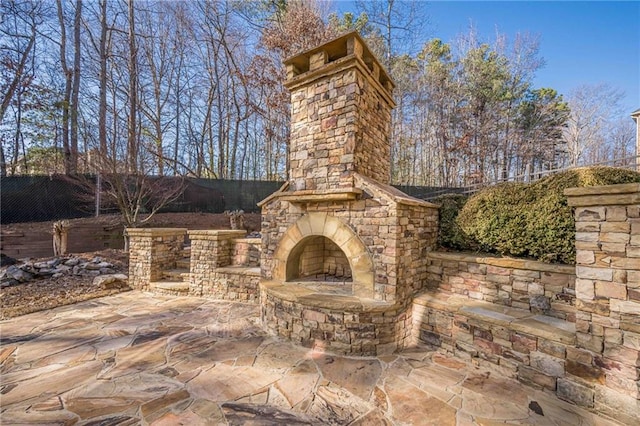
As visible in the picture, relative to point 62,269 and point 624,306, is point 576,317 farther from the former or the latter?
point 62,269

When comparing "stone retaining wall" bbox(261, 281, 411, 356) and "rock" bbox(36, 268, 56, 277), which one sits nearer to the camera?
"stone retaining wall" bbox(261, 281, 411, 356)

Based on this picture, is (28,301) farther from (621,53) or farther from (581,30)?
(581,30)

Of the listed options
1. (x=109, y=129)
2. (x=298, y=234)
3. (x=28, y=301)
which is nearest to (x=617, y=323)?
(x=298, y=234)

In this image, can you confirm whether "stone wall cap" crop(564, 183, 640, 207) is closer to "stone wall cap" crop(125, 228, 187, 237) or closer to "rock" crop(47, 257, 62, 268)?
"stone wall cap" crop(125, 228, 187, 237)

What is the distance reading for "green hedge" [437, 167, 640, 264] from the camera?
3.30m

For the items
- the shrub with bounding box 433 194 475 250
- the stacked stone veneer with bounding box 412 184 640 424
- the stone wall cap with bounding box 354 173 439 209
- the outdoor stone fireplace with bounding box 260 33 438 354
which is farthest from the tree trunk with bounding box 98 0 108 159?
the stacked stone veneer with bounding box 412 184 640 424

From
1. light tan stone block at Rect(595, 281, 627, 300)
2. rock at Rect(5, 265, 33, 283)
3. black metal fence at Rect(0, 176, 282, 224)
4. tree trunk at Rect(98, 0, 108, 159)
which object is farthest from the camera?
tree trunk at Rect(98, 0, 108, 159)

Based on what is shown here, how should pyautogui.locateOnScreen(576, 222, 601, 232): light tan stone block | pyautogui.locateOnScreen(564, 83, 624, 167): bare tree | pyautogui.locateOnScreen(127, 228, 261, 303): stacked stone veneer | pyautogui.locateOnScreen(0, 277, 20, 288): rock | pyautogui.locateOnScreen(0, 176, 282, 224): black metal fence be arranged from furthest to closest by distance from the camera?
pyautogui.locateOnScreen(564, 83, 624, 167): bare tree → pyautogui.locateOnScreen(0, 176, 282, 224): black metal fence → pyautogui.locateOnScreen(0, 277, 20, 288): rock → pyautogui.locateOnScreen(127, 228, 261, 303): stacked stone veneer → pyautogui.locateOnScreen(576, 222, 601, 232): light tan stone block

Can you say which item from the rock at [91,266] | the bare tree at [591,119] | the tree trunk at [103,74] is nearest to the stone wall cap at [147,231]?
the rock at [91,266]

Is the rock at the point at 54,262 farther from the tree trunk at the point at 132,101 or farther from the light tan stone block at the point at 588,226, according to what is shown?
the light tan stone block at the point at 588,226

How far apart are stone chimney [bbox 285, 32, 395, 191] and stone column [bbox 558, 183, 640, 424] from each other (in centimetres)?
274

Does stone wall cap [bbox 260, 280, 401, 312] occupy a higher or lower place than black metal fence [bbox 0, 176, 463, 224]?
lower

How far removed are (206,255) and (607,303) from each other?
21.7 ft

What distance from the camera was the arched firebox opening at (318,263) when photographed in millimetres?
4934
